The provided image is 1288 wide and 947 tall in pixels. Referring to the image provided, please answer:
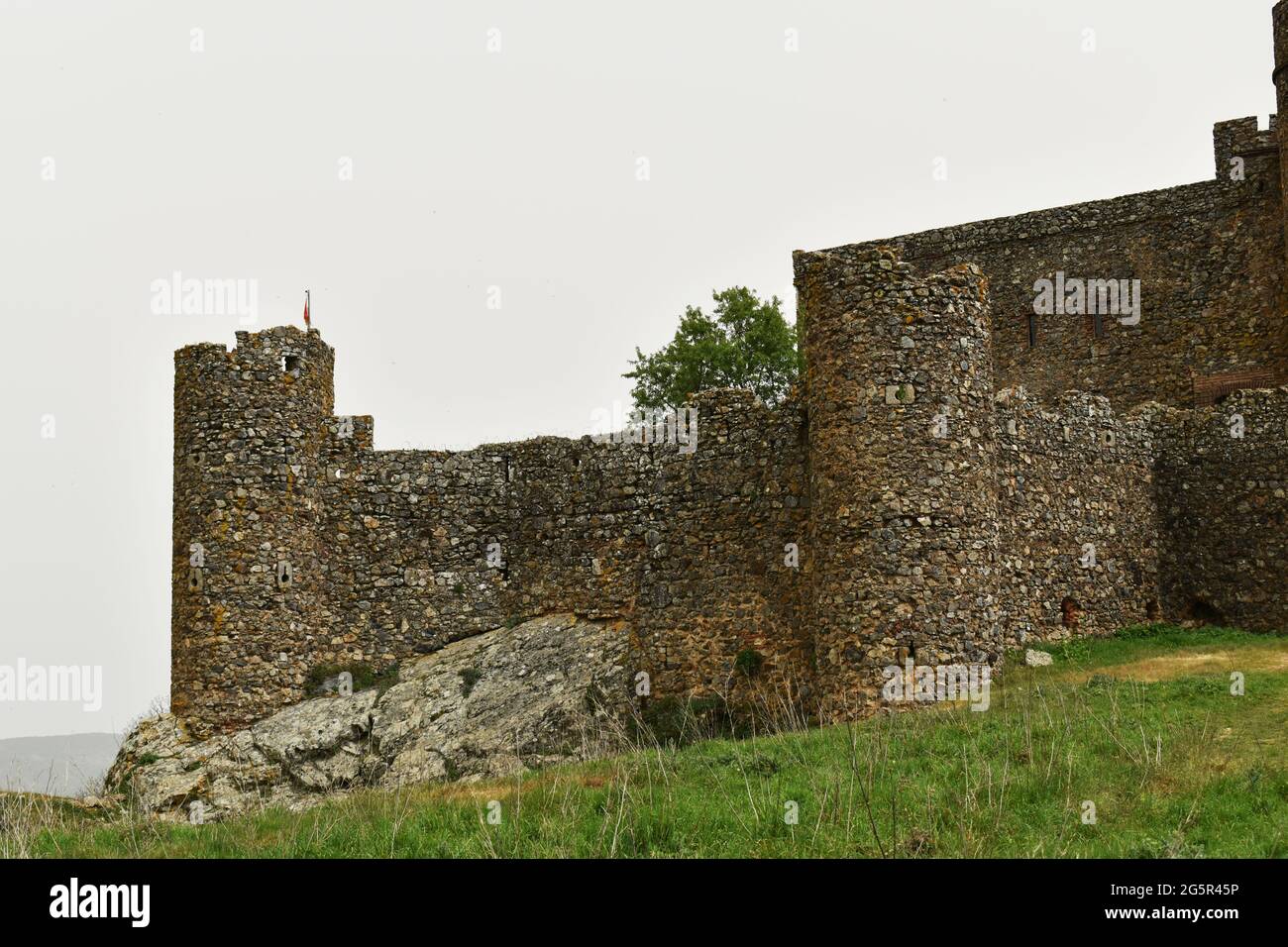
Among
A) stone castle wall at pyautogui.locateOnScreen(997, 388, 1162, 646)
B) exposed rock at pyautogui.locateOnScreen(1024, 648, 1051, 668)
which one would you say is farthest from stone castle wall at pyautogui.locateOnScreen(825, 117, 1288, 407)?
exposed rock at pyautogui.locateOnScreen(1024, 648, 1051, 668)

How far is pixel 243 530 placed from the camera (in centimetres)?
2198

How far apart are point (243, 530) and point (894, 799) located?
45.8 ft

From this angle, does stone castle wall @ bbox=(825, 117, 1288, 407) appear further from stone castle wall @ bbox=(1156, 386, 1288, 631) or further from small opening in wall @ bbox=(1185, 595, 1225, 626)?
small opening in wall @ bbox=(1185, 595, 1225, 626)

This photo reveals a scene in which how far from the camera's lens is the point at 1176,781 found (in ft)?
40.3

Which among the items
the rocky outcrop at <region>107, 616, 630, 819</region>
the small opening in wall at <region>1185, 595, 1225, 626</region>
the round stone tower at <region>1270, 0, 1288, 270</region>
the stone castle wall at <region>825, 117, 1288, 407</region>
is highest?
the round stone tower at <region>1270, 0, 1288, 270</region>

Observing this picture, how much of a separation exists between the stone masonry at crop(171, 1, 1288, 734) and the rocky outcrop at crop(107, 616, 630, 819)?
47 centimetres

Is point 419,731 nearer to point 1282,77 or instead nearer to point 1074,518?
point 1074,518

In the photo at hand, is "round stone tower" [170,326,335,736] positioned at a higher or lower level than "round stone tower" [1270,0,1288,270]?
lower

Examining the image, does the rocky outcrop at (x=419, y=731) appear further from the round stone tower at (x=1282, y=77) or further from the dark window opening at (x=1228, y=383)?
the round stone tower at (x=1282, y=77)

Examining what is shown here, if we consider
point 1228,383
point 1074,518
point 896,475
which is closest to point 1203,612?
point 1074,518

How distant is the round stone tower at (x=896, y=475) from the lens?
17938 millimetres

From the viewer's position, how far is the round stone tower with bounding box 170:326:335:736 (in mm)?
21719
